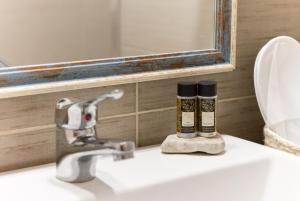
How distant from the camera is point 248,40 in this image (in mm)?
1267

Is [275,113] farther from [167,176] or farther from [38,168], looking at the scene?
[38,168]

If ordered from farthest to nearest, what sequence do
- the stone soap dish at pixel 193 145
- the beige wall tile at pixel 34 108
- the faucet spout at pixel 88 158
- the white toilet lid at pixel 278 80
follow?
1. the white toilet lid at pixel 278 80
2. the stone soap dish at pixel 193 145
3. the beige wall tile at pixel 34 108
4. the faucet spout at pixel 88 158

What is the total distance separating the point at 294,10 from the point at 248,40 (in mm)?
162

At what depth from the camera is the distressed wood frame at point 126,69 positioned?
0.97 m

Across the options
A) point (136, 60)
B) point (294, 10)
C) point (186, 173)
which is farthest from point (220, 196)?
point (294, 10)

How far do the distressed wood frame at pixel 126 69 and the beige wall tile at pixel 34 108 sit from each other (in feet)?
0.07

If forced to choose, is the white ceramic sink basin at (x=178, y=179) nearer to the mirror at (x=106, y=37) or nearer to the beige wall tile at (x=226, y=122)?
the beige wall tile at (x=226, y=122)

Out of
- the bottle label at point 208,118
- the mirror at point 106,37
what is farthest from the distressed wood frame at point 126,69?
the bottle label at point 208,118

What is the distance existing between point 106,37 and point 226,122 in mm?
376

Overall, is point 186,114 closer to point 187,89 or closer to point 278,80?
point 187,89

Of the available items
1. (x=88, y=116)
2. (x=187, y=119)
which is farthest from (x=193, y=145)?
(x=88, y=116)

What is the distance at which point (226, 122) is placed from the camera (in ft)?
4.16

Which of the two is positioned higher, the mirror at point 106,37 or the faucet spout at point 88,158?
the mirror at point 106,37

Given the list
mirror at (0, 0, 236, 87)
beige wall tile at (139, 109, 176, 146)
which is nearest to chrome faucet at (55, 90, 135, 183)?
mirror at (0, 0, 236, 87)
